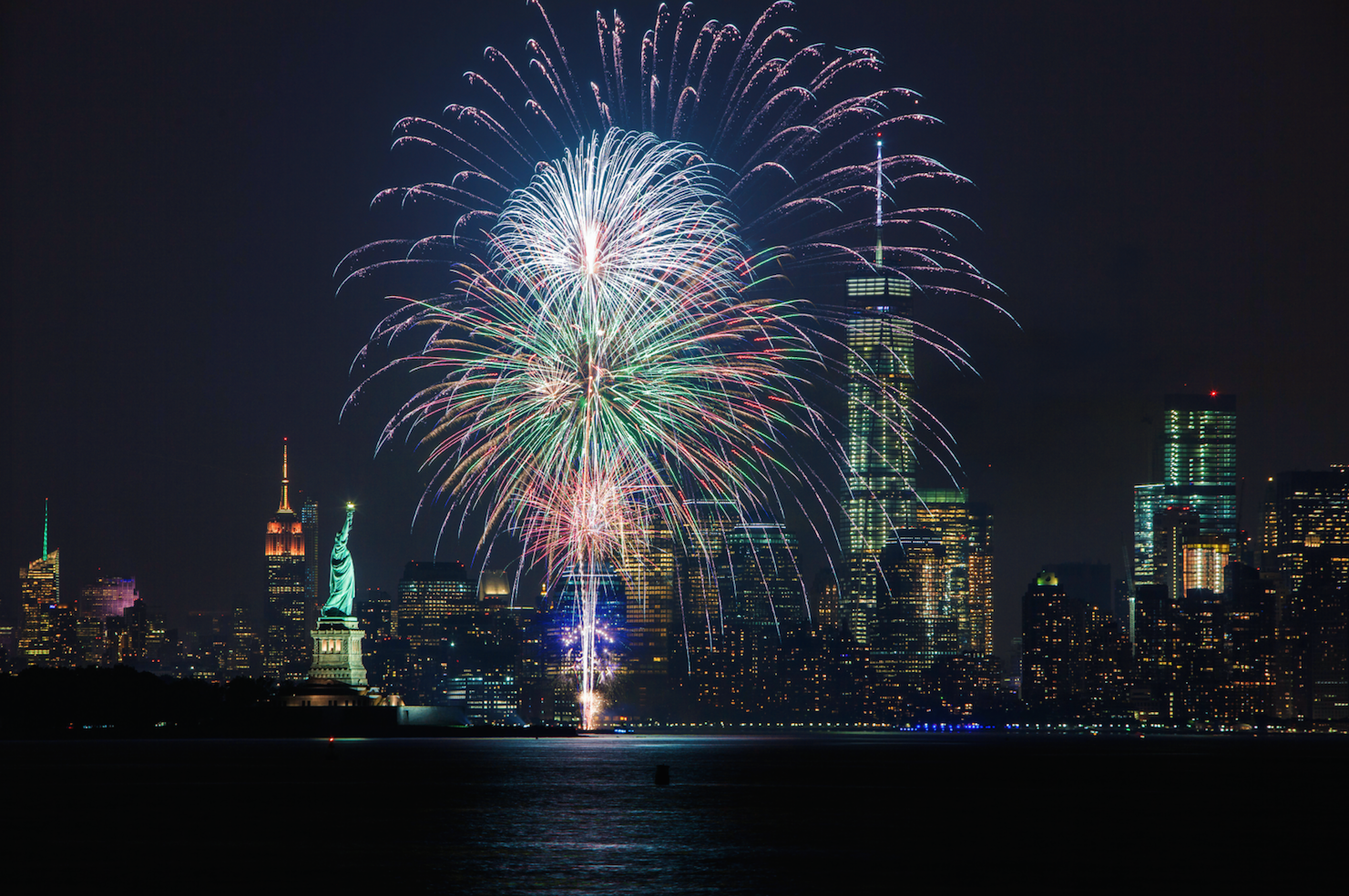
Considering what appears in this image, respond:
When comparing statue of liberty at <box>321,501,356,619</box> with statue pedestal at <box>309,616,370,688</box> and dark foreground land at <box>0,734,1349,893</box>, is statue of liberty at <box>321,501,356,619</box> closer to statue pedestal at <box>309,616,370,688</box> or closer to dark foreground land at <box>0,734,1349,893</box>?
statue pedestal at <box>309,616,370,688</box>

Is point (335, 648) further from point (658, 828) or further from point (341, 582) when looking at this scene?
Answer: point (658, 828)

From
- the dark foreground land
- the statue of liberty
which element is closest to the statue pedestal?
the statue of liberty

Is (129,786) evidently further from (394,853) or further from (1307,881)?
(1307,881)

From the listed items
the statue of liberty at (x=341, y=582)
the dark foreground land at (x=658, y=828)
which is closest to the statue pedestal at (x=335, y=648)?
the statue of liberty at (x=341, y=582)

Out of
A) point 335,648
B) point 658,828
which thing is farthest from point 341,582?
point 658,828

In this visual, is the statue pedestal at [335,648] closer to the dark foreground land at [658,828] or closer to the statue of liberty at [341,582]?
the statue of liberty at [341,582]
